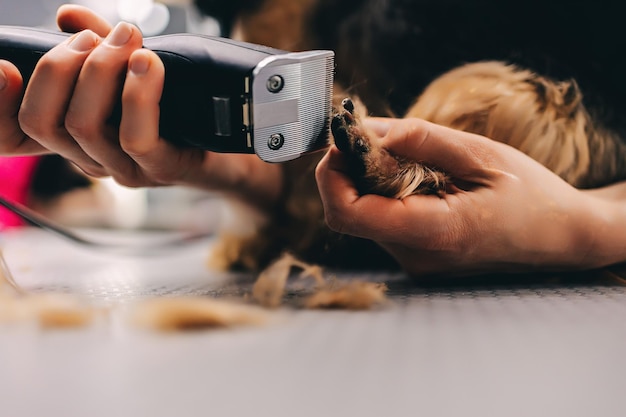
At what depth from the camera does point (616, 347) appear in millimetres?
403

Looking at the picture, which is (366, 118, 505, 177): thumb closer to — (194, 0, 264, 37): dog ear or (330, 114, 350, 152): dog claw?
(330, 114, 350, 152): dog claw

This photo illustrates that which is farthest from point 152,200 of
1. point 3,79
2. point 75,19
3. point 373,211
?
point 373,211

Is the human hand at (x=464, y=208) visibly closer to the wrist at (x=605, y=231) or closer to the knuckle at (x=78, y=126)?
the wrist at (x=605, y=231)

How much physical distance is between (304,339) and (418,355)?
0.08m

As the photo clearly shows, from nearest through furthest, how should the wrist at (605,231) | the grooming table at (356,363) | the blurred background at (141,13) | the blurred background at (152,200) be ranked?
the grooming table at (356,363) < the wrist at (605,231) < the blurred background at (141,13) < the blurred background at (152,200)

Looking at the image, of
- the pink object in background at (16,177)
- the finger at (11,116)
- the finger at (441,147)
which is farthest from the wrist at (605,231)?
the pink object in background at (16,177)

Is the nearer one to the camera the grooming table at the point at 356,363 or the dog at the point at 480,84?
the grooming table at the point at 356,363

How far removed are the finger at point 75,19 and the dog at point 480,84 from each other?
0.26 m

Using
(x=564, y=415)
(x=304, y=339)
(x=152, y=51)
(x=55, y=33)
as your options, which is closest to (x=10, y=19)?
(x=55, y=33)

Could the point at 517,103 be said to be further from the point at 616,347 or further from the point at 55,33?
the point at 55,33

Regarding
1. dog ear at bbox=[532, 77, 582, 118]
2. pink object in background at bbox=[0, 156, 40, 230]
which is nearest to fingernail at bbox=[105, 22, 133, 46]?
dog ear at bbox=[532, 77, 582, 118]

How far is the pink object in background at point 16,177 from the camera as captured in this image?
1140 millimetres

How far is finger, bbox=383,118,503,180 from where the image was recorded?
1.61 feet

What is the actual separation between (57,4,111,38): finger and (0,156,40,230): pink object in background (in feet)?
1.91
